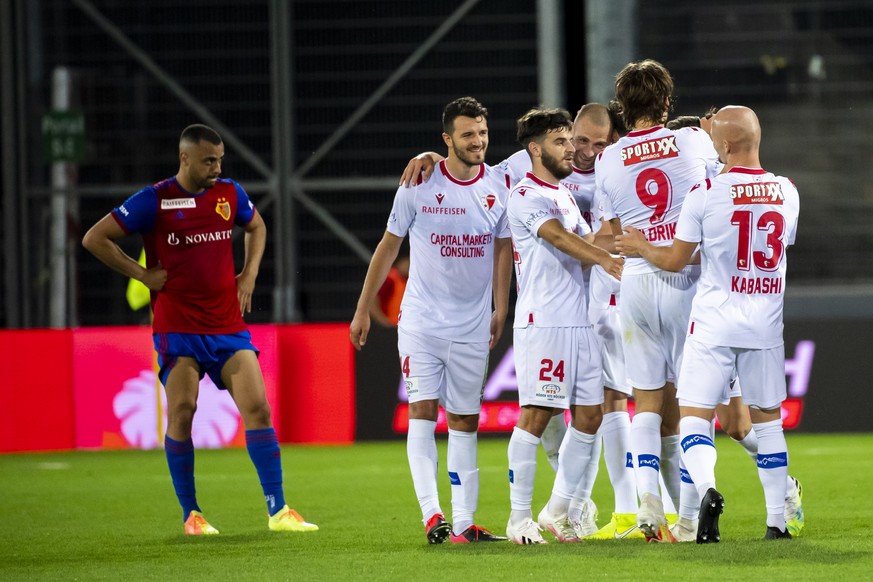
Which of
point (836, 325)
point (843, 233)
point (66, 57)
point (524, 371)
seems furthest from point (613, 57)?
point (524, 371)

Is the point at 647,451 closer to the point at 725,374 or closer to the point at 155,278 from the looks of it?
the point at 725,374

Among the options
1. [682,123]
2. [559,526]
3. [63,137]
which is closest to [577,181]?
[682,123]

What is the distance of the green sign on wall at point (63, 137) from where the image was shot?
1747 centimetres

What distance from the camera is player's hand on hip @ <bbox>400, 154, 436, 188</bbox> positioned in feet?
23.2

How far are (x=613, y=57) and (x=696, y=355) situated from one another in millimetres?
11880

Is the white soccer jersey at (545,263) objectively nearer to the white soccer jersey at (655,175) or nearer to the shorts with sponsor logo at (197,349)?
the white soccer jersey at (655,175)

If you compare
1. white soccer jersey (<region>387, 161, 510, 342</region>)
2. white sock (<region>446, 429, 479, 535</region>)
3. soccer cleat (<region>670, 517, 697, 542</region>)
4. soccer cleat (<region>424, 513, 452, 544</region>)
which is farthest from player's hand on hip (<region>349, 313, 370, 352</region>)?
soccer cleat (<region>670, 517, 697, 542</region>)

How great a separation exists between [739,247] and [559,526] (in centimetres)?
157

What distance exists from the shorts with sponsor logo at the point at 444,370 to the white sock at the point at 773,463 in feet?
4.49

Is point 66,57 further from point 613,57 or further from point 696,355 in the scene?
point 696,355

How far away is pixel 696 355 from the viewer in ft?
21.2

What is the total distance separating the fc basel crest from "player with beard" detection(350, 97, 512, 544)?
118cm

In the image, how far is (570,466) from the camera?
688 centimetres

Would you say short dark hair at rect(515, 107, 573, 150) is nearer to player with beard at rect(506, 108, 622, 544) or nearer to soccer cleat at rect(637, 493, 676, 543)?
player with beard at rect(506, 108, 622, 544)
